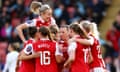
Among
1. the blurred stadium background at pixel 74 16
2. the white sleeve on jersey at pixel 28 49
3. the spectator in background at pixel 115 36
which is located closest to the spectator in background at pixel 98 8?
the blurred stadium background at pixel 74 16

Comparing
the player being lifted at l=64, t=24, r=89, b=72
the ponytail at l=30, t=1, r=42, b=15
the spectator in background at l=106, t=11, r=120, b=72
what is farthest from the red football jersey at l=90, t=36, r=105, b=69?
the spectator in background at l=106, t=11, r=120, b=72

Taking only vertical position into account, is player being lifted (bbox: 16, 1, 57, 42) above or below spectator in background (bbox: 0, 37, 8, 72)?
above

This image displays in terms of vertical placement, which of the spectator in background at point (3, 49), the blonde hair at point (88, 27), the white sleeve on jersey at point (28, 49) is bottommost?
the spectator in background at point (3, 49)

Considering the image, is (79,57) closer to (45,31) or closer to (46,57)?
(46,57)

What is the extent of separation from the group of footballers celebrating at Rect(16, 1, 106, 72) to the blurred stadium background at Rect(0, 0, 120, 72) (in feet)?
28.4

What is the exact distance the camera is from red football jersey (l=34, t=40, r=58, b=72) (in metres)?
13.7

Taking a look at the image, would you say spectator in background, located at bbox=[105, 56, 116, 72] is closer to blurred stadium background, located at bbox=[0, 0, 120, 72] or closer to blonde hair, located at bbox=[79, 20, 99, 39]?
blurred stadium background, located at bbox=[0, 0, 120, 72]

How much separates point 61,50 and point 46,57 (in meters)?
0.41

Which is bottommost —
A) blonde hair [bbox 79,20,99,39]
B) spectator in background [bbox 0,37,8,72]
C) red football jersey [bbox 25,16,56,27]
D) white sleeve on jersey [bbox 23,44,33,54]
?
spectator in background [bbox 0,37,8,72]

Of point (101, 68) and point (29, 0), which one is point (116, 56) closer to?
point (29, 0)

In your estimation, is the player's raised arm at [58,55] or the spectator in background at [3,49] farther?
the spectator in background at [3,49]

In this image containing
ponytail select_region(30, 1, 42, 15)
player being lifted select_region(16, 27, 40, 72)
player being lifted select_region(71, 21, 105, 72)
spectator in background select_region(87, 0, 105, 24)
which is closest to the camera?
player being lifted select_region(16, 27, 40, 72)

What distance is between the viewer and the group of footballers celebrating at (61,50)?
13.7 m

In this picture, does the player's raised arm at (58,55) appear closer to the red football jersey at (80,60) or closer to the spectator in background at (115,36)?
the red football jersey at (80,60)
